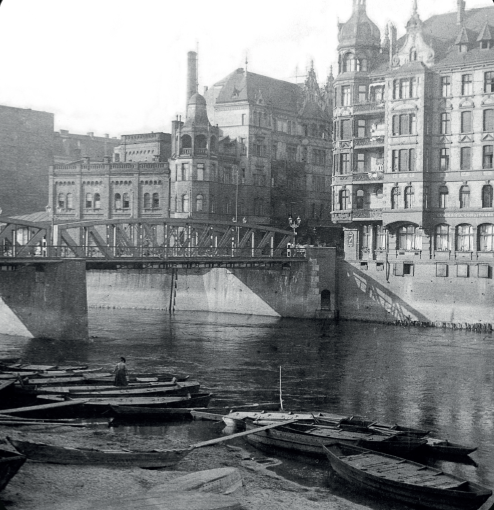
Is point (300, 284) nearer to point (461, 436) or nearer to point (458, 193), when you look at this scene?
point (458, 193)

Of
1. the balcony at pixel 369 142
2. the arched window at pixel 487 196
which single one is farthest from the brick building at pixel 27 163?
the arched window at pixel 487 196

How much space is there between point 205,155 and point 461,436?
→ 5988cm

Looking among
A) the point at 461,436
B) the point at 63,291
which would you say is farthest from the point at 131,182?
the point at 461,436

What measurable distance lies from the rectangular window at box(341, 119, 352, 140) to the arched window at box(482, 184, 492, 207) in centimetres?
1436

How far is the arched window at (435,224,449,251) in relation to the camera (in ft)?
253

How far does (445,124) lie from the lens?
76312 mm

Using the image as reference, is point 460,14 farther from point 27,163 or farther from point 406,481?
point 406,481

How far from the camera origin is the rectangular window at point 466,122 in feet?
246

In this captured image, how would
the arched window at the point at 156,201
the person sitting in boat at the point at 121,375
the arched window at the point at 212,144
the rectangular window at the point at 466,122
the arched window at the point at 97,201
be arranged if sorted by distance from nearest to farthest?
the person sitting in boat at the point at 121,375
the rectangular window at the point at 466,122
the arched window at the point at 212,144
the arched window at the point at 156,201
the arched window at the point at 97,201

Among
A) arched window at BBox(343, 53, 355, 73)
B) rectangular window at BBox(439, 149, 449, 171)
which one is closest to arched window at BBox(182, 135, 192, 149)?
arched window at BBox(343, 53, 355, 73)

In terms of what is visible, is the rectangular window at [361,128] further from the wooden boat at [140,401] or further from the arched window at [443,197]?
the wooden boat at [140,401]

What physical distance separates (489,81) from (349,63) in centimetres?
1456

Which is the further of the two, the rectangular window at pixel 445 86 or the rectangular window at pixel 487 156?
the rectangular window at pixel 445 86

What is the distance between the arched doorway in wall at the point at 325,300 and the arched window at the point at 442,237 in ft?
32.8
